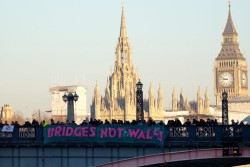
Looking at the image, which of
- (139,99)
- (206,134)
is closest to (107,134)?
(206,134)

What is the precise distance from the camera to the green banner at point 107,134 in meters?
60.2

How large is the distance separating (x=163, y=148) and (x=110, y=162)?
9.58 feet

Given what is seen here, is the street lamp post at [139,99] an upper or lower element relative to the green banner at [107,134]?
upper

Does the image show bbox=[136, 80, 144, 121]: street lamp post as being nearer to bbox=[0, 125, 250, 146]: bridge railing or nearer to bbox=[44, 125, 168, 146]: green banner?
bbox=[44, 125, 168, 146]: green banner

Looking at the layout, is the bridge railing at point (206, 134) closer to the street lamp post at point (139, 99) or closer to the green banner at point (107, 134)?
the green banner at point (107, 134)

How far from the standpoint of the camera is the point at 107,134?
2415 inches

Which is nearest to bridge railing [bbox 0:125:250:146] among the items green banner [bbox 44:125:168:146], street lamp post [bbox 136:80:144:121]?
green banner [bbox 44:125:168:146]

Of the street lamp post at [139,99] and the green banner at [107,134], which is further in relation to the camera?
the street lamp post at [139,99]

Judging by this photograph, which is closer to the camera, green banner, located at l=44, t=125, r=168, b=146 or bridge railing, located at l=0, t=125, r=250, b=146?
bridge railing, located at l=0, t=125, r=250, b=146

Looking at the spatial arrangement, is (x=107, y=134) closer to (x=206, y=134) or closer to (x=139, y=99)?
(x=206, y=134)

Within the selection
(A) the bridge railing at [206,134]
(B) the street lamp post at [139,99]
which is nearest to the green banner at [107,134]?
(A) the bridge railing at [206,134]

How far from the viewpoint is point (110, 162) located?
199 ft

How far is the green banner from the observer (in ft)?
197

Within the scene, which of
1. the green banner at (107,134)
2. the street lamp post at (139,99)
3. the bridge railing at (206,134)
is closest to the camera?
the bridge railing at (206,134)
